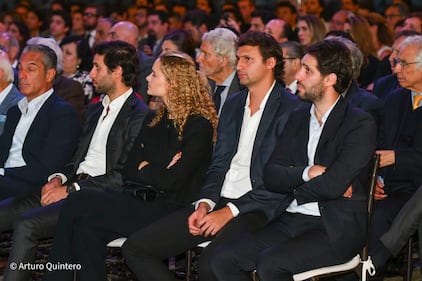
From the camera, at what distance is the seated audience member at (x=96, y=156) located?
17.4 ft

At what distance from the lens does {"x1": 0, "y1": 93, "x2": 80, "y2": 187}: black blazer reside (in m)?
5.80

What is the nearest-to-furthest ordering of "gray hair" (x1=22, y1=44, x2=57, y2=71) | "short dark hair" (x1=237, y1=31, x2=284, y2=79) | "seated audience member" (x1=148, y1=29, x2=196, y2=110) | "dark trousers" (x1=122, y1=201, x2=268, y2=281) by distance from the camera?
"dark trousers" (x1=122, y1=201, x2=268, y2=281)
"short dark hair" (x1=237, y1=31, x2=284, y2=79)
"gray hair" (x1=22, y1=44, x2=57, y2=71)
"seated audience member" (x1=148, y1=29, x2=196, y2=110)

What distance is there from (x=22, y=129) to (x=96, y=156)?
59 cm

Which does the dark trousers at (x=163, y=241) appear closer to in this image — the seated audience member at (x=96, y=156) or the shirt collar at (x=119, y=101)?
the seated audience member at (x=96, y=156)

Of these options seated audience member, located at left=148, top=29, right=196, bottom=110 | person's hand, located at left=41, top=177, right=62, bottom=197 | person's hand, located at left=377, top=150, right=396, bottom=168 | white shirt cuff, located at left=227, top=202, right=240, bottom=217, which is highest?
seated audience member, located at left=148, top=29, right=196, bottom=110

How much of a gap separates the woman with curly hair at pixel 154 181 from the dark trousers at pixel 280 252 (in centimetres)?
59

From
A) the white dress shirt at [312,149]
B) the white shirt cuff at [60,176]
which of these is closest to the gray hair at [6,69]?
the white shirt cuff at [60,176]

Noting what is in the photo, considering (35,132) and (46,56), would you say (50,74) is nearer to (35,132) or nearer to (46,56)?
(46,56)

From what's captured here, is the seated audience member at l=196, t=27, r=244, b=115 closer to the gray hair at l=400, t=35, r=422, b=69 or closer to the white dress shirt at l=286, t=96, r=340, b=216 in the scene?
the gray hair at l=400, t=35, r=422, b=69

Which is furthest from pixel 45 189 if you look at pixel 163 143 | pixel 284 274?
pixel 284 274

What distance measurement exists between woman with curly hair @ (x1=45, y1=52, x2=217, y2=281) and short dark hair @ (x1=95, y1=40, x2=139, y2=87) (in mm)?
545

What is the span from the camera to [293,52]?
22.4 feet

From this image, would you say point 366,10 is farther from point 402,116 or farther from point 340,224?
point 340,224

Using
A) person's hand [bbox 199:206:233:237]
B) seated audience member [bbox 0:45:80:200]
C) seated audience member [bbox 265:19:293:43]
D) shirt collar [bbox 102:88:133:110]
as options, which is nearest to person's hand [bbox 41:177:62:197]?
seated audience member [bbox 0:45:80:200]
